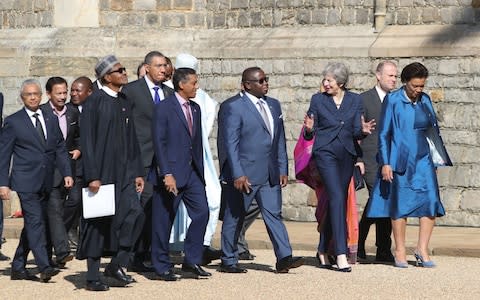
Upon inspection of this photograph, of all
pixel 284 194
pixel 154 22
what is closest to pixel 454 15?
pixel 284 194

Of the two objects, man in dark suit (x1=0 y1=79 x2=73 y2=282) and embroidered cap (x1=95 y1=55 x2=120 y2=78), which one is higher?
embroidered cap (x1=95 y1=55 x2=120 y2=78)

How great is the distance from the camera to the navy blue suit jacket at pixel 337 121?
13305 mm

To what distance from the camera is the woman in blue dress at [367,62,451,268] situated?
43.6 ft

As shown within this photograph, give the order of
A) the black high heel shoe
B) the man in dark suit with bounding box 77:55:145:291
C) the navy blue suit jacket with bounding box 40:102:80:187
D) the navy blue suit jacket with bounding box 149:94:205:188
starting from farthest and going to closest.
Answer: the navy blue suit jacket with bounding box 40:102:80:187 < the black high heel shoe < the navy blue suit jacket with bounding box 149:94:205:188 < the man in dark suit with bounding box 77:55:145:291

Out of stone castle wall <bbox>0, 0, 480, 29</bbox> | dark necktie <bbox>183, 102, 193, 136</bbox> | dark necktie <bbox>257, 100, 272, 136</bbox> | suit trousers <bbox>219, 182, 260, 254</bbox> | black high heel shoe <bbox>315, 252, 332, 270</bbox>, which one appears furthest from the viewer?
stone castle wall <bbox>0, 0, 480, 29</bbox>

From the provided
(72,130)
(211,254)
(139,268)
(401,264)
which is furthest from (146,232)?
(401,264)

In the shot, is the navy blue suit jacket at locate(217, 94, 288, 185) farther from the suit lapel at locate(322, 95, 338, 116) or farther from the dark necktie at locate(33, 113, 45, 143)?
the dark necktie at locate(33, 113, 45, 143)

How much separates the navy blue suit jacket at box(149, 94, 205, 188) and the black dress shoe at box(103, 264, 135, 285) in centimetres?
78

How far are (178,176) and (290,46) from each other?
20.9 feet

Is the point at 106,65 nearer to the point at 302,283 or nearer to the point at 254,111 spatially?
the point at 254,111

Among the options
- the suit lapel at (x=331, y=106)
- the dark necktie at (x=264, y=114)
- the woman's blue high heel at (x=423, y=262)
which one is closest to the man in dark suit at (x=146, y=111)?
the dark necktie at (x=264, y=114)

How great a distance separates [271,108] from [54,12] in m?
8.00

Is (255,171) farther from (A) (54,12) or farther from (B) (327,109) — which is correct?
(A) (54,12)

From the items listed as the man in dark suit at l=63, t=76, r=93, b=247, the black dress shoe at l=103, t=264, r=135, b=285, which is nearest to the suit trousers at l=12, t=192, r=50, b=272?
the black dress shoe at l=103, t=264, r=135, b=285
